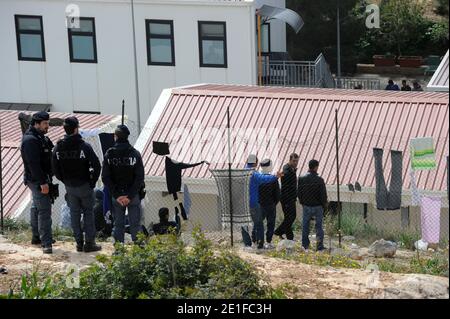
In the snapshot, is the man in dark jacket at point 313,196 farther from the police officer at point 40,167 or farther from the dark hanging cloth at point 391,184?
the police officer at point 40,167

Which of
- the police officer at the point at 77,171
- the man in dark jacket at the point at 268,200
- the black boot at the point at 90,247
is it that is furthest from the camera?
the man in dark jacket at the point at 268,200

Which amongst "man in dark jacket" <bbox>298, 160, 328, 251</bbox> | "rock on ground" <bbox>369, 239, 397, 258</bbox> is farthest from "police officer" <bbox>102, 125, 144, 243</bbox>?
"rock on ground" <bbox>369, 239, 397, 258</bbox>

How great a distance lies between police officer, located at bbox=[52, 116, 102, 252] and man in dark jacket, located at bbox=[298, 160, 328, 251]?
289 centimetres

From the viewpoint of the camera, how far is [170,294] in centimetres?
973

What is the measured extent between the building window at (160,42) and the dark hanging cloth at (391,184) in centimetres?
1228

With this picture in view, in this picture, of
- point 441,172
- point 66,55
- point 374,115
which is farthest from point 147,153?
point 66,55

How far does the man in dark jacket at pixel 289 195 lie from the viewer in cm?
1485

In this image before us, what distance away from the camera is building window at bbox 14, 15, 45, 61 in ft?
98.4

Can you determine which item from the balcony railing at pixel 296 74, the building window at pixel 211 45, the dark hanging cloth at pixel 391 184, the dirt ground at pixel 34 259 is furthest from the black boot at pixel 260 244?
the balcony railing at pixel 296 74

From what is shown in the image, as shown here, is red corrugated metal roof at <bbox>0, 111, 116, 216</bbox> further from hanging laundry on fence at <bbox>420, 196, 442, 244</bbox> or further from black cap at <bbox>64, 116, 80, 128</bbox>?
hanging laundry on fence at <bbox>420, 196, 442, 244</bbox>

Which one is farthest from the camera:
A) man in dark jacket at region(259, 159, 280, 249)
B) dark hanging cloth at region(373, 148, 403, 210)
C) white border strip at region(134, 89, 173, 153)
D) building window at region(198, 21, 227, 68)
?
building window at region(198, 21, 227, 68)

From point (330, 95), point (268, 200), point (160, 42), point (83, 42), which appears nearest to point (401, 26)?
point (160, 42)

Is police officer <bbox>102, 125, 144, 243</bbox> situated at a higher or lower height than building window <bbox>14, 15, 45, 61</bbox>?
lower
